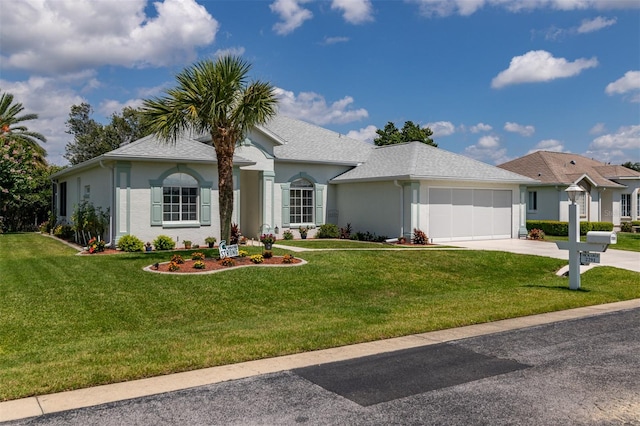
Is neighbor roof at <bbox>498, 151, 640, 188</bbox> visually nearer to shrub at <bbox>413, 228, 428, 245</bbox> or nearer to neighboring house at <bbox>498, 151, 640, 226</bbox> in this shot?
neighboring house at <bbox>498, 151, 640, 226</bbox>

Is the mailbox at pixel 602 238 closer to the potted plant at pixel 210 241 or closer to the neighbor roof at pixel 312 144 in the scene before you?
the potted plant at pixel 210 241

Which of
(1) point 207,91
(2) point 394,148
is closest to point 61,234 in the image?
(1) point 207,91

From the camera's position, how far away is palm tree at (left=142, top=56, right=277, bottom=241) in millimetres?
13977

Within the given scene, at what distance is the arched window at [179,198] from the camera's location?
1900 centimetres

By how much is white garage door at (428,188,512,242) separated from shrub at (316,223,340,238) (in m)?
4.50

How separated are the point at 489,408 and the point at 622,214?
3683 cm

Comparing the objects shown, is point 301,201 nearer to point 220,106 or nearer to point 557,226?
point 220,106

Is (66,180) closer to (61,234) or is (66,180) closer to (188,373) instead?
(61,234)

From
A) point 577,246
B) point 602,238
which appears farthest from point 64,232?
point 602,238

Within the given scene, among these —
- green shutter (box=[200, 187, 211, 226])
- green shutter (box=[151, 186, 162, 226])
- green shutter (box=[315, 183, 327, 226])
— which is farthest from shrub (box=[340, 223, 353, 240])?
green shutter (box=[151, 186, 162, 226])

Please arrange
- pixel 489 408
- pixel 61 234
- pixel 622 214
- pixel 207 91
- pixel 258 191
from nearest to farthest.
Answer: pixel 489 408 → pixel 207 91 → pixel 258 191 → pixel 61 234 → pixel 622 214

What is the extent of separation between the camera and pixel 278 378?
575cm

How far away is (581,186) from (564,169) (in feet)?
7.00

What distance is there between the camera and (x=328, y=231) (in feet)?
79.2
